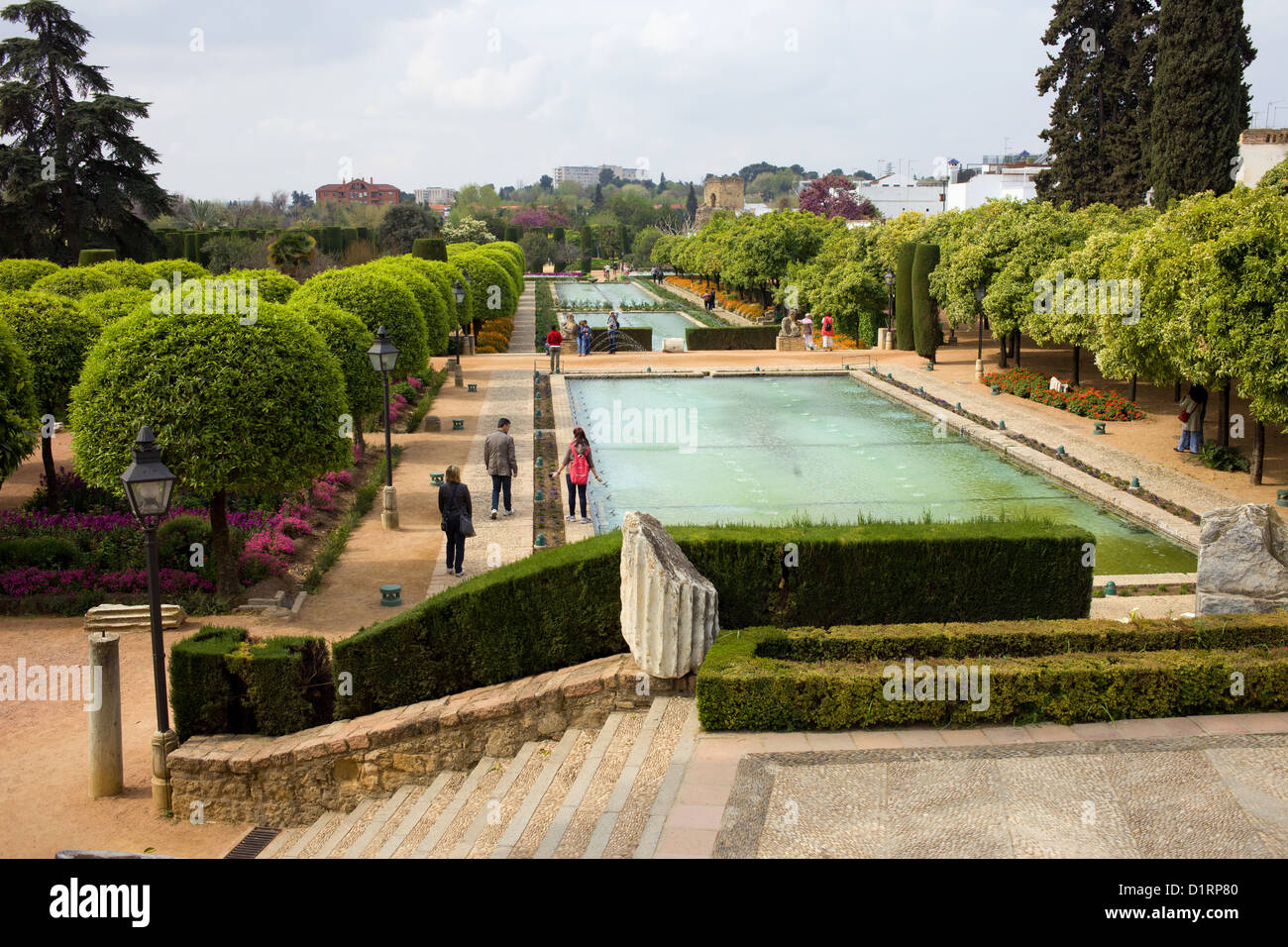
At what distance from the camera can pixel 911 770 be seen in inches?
276

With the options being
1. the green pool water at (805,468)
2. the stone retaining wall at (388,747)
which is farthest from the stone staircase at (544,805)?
the green pool water at (805,468)

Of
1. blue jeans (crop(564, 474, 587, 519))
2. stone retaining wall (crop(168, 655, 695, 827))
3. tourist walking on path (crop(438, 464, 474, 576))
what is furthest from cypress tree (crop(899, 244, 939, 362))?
stone retaining wall (crop(168, 655, 695, 827))

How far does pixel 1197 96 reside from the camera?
95.0ft

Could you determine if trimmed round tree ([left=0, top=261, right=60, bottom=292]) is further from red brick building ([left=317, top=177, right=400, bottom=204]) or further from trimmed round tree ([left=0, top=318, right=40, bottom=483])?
red brick building ([left=317, top=177, right=400, bottom=204])

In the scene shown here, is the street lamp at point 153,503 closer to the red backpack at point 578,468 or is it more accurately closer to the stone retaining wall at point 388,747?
the stone retaining wall at point 388,747

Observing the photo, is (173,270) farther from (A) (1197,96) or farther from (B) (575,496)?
(A) (1197,96)

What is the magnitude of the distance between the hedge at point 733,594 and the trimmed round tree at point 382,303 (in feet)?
41.6

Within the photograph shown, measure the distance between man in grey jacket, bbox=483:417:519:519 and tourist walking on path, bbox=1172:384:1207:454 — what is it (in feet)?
37.4

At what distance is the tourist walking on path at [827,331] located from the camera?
35.4 metres

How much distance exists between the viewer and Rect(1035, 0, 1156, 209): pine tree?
34688 millimetres

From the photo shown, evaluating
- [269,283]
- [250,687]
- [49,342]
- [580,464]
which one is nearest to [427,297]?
[269,283]

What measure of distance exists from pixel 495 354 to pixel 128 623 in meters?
24.6
